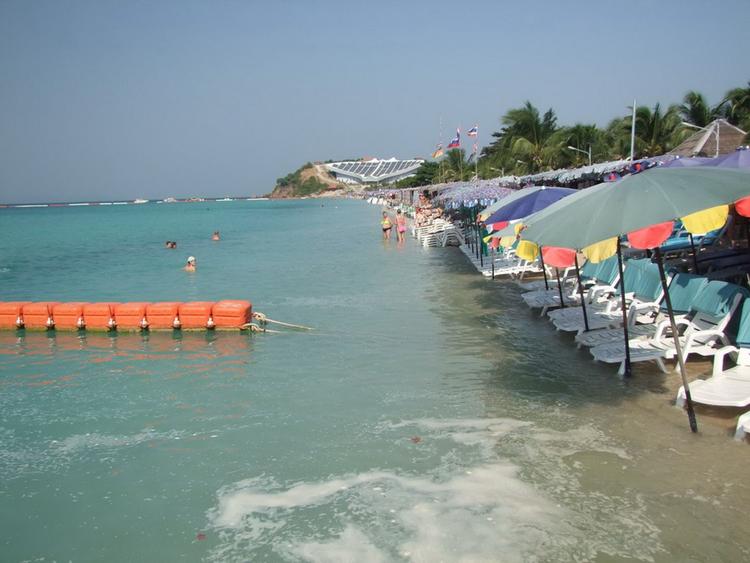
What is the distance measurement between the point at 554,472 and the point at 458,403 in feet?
6.39

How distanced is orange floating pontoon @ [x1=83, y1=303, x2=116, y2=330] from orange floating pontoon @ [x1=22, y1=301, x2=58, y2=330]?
2.82 feet

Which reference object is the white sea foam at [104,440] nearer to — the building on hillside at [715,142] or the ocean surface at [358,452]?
the ocean surface at [358,452]

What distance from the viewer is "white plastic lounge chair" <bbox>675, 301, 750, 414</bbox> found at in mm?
5363

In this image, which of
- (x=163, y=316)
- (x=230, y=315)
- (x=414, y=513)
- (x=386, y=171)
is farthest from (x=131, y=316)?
(x=386, y=171)

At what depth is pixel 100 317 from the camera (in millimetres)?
11688

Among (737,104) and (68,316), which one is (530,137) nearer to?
(737,104)

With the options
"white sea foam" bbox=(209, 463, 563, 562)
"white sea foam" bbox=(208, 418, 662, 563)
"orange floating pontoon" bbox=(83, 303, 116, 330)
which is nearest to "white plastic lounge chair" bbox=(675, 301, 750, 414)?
"white sea foam" bbox=(208, 418, 662, 563)

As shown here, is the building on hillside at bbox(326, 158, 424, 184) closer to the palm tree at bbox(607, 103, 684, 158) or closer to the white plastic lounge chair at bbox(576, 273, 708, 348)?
the palm tree at bbox(607, 103, 684, 158)

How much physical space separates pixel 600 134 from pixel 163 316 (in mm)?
39188

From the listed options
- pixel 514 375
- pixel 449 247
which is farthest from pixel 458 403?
pixel 449 247

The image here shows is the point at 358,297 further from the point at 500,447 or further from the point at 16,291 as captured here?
the point at 16,291

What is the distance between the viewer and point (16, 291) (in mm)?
20172

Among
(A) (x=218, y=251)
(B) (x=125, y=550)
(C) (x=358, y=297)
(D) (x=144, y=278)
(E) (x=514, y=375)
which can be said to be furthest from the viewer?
(A) (x=218, y=251)

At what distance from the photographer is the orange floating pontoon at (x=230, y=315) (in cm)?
1109
